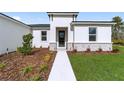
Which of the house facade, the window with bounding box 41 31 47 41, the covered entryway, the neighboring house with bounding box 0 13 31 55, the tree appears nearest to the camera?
the neighboring house with bounding box 0 13 31 55

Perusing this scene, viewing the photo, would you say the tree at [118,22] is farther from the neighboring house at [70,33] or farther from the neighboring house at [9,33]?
the neighboring house at [9,33]

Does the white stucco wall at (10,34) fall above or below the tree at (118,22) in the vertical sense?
below

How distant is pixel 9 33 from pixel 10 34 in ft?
1.16

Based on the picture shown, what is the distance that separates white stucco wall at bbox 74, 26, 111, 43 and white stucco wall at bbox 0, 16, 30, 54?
6.43m

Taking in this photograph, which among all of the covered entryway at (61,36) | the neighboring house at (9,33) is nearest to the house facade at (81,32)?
the covered entryway at (61,36)

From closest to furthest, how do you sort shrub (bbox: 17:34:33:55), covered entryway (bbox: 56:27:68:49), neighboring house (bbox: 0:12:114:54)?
shrub (bbox: 17:34:33:55) < neighboring house (bbox: 0:12:114:54) < covered entryway (bbox: 56:27:68:49)

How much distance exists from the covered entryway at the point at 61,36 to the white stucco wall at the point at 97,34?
8.48 ft

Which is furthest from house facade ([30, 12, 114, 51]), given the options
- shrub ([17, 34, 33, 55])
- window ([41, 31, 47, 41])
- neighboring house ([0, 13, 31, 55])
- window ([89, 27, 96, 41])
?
window ([41, 31, 47, 41])

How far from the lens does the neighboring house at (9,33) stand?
17.8 metres

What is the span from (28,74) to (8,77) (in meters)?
0.96

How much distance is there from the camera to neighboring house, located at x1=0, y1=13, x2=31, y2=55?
58.5 ft

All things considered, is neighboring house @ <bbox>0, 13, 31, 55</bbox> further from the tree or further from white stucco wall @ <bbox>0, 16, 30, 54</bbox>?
the tree

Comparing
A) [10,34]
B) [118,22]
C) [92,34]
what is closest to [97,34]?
[92,34]
